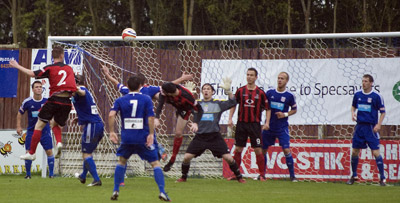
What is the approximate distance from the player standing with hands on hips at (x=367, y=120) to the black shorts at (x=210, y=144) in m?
2.70

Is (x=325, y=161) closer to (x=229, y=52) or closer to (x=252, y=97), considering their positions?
(x=252, y=97)

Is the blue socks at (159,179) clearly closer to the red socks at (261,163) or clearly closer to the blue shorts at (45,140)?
the red socks at (261,163)

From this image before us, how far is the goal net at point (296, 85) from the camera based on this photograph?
1506 centimetres

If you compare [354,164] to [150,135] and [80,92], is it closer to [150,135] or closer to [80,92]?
[80,92]

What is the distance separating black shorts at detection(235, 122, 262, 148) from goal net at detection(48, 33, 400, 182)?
1.34 metres

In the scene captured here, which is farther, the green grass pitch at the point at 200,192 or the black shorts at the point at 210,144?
the black shorts at the point at 210,144

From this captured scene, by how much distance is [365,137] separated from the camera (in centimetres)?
1393

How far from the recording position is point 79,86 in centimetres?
1266

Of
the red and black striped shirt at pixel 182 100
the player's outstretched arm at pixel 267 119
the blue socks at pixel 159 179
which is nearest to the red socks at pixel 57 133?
the red and black striped shirt at pixel 182 100

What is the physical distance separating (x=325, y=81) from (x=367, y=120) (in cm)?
162

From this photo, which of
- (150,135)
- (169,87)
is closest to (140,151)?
(150,135)

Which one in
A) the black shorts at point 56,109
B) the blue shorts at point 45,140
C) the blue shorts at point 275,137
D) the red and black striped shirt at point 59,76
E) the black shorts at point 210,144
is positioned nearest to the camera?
the red and black striped shirt at point 59,76

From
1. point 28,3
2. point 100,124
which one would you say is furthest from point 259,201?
point 28,3

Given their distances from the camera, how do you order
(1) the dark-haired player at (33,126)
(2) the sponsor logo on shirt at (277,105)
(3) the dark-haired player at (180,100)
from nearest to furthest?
1. (3) the dark-haired player at (180,100)
2. (2) the sponsor logo on shirt at (277,105)
3. (1) the dark-haired player at (33,126)
